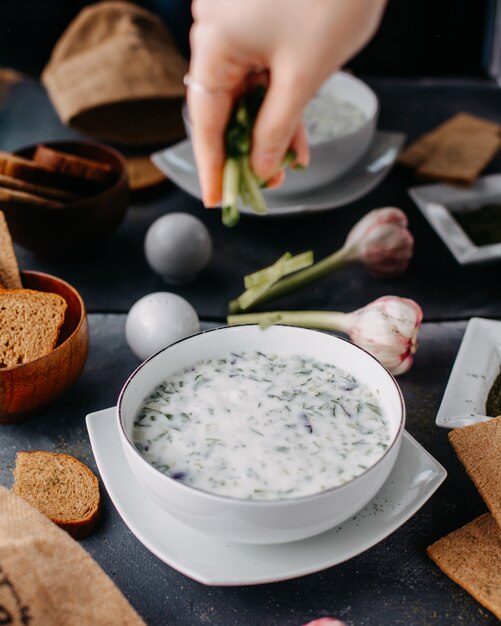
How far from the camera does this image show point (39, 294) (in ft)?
4.22

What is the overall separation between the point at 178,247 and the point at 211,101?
2.69ft

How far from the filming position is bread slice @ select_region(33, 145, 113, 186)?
161cm

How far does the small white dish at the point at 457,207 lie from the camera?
1.60 m

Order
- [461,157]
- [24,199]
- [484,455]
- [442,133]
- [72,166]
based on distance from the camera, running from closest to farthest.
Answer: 1. [484,455]
2. [24,199]
3. [72,166]
4. [461,157]
5. [442,133]

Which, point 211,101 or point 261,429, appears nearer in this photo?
point 211,101

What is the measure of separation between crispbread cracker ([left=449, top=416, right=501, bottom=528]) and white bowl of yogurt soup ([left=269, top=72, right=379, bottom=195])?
2.66 feet

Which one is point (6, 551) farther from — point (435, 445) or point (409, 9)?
point (409, 9)

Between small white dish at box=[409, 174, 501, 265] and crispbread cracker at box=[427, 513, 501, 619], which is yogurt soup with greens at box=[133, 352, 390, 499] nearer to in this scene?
crispbread cracker at box=[427, 513, 501, 619]

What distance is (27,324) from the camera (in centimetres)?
123

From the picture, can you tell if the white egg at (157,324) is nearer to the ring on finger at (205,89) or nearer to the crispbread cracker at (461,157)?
the ring on finger at (205,89)

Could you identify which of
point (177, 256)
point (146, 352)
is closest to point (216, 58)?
point (146, 352)

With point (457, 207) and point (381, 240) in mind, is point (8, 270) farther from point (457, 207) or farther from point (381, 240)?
point (457, 207)

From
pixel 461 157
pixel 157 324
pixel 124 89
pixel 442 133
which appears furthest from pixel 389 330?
pixel 124 89

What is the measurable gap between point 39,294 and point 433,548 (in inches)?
28.9
